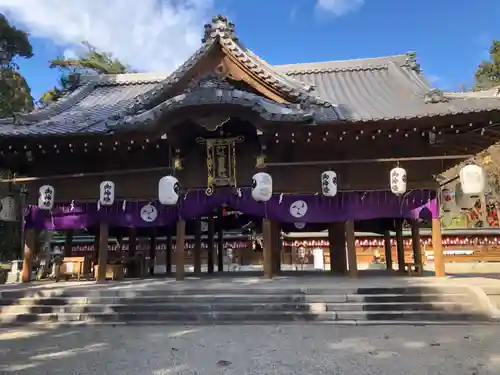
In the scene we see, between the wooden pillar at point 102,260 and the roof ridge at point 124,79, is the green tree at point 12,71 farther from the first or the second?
the wooden pillar at point 102,260

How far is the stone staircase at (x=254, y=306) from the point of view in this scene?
8117mm

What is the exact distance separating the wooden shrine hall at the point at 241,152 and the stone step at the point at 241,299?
2.69m

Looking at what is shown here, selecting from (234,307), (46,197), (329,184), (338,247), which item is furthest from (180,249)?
(338,247)

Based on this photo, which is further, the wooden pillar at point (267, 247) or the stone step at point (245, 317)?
the wooden pillar at point (267, 247)

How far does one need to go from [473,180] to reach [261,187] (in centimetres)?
565

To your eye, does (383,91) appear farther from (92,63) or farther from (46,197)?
(92,63)

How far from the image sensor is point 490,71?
33.0 meters

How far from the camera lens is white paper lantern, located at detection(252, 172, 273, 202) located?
10727mm

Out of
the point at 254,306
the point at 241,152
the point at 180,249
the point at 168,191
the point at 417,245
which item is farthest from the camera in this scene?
the point at 417,245

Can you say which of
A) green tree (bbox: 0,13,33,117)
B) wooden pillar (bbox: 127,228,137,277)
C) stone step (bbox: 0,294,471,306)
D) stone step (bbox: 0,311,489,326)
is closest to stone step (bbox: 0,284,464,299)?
stone step (bbox: 0,294,471,306)

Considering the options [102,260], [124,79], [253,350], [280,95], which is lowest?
[253,350]

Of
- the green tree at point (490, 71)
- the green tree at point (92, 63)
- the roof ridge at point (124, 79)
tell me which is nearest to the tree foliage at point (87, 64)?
the green tree at point (92, 63)

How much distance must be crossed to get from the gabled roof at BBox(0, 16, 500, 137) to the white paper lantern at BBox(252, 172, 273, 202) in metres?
1.59

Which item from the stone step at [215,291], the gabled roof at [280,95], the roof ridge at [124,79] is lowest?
the stone step at [215,291]
